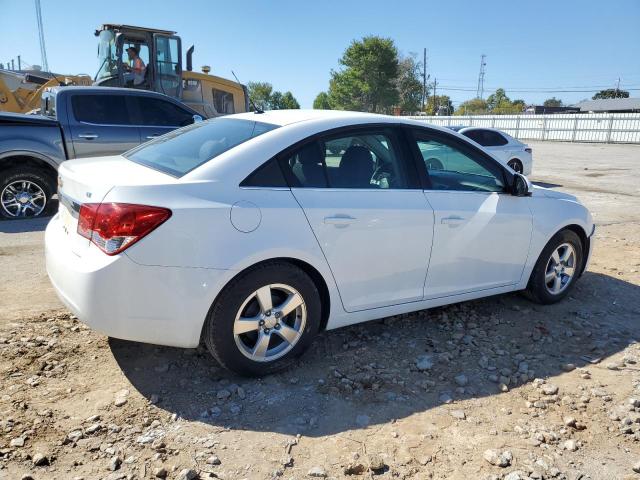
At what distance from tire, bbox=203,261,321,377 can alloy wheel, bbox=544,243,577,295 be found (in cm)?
236

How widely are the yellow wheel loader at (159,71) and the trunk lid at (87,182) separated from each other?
9180 millimetres

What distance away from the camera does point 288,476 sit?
2.40 m

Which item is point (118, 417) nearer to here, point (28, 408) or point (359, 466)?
point (28, 408)

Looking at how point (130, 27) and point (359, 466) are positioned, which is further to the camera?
point (130, 27)

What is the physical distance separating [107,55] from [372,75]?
5729cm

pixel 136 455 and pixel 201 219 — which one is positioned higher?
pixel 201 219

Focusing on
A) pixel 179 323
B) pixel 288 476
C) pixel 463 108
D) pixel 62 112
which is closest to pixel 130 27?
pixel 62 112

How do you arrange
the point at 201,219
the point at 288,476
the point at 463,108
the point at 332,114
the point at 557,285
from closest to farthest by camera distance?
the point at 288,476 < the point at 201,219 < the point at 332,114 < the point at 557,285 < the point at 463,108

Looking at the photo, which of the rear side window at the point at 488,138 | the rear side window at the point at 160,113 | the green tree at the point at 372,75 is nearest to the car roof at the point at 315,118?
the rear side window at the point at 160,113

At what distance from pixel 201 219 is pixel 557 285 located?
10.9 feet

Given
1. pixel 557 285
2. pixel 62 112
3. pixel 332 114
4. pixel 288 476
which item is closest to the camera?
pixel 288 476

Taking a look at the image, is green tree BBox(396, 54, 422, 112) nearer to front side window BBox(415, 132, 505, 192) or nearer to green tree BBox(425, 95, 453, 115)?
green tree BBox(425, 95, 453, 115)

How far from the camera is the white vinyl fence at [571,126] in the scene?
1342 inches

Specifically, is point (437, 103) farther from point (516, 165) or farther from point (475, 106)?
point (516, 165)
